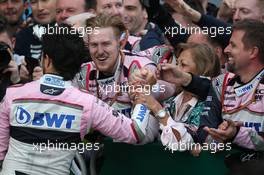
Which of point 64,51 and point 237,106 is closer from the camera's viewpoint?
point 64,51

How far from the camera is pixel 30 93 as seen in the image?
14.6 ft

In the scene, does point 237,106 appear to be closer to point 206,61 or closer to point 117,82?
point 206,61

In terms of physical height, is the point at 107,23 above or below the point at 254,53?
above

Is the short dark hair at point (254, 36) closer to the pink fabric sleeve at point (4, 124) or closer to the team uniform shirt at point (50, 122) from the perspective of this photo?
the team uniform shirt at point (50, 122)

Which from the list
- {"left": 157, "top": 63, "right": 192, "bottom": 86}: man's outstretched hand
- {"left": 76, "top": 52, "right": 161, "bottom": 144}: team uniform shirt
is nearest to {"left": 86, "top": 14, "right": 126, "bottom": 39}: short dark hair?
{"left": 76, "top": 52, "right": 161, "bottom": 144}: team uniform shirt

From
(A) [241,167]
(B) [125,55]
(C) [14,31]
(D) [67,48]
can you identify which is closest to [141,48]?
(B) [125,55]

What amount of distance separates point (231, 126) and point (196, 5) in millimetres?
2799

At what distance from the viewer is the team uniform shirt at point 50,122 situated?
14.5 ft

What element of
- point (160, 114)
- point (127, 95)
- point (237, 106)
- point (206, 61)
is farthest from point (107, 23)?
point (237, 106)

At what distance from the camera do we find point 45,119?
4.41 meters

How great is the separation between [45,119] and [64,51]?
0.46m

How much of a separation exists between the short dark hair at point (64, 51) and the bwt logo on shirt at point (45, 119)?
0.26 metres

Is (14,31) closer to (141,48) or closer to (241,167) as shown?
(141,48)

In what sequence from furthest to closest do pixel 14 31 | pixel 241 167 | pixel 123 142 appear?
pixel 14 31, pixel 123 142, pixel 241 167
